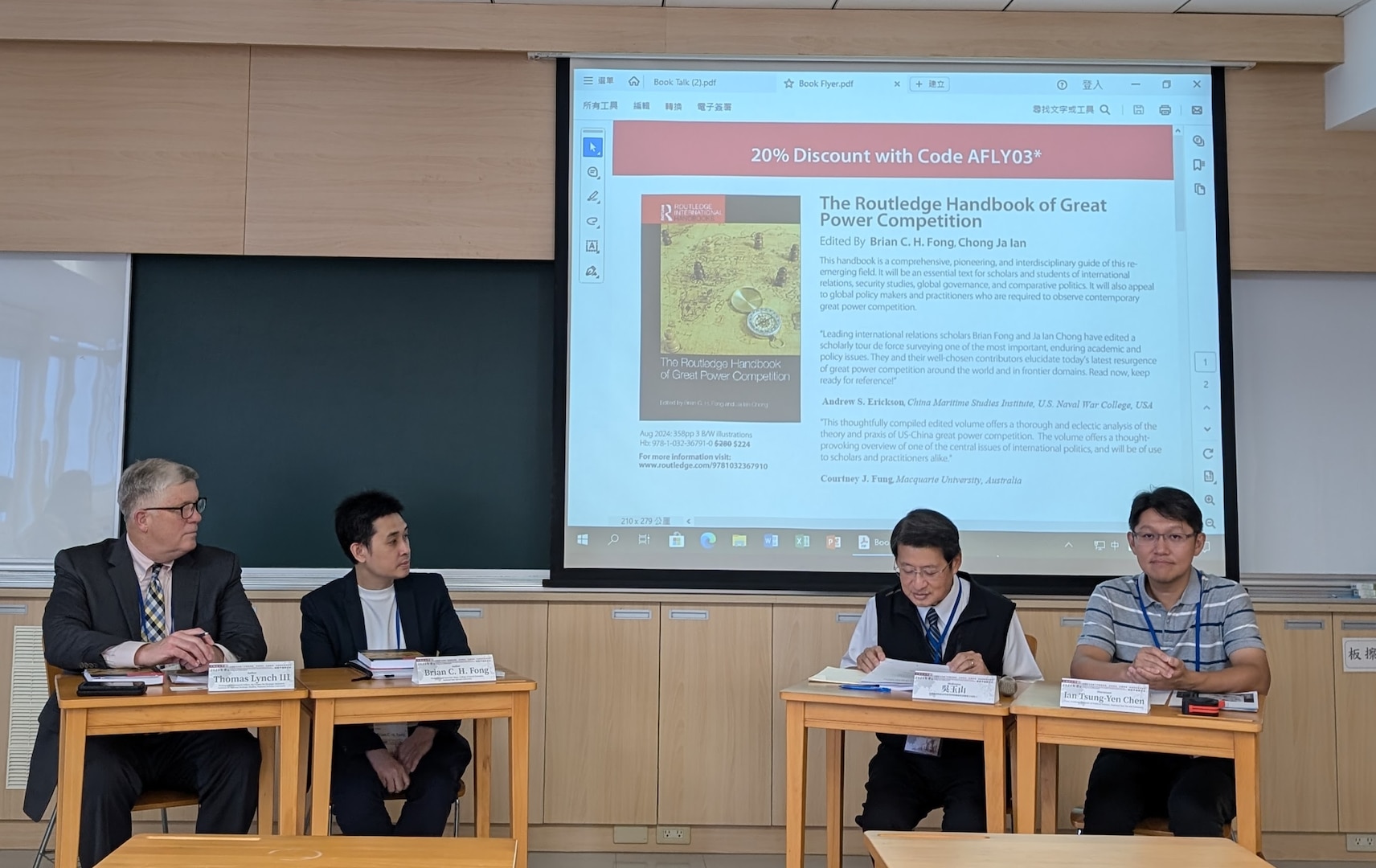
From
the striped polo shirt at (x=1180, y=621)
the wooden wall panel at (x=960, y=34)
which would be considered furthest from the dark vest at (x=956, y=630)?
the wooden wall panel at (x=960, y=34)

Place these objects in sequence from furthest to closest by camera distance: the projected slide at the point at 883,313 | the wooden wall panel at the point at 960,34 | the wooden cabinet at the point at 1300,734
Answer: the wooden wall panel at the point at 960,34 → the projected slide at the point at 883,313 → the wooden cabinet at the point at 1300,734

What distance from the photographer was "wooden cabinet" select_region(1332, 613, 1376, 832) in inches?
165

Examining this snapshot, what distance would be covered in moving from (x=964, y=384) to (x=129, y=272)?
326cm

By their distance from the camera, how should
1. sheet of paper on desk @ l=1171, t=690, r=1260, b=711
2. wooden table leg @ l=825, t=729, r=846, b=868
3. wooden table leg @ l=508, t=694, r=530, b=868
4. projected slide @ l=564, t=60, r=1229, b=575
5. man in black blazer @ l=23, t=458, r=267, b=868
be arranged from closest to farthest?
sheet of paper on desk @ l=1171, t=690, r=1260, b=711, man in black blazer @ l=23, t=458, r=267, b=868, wooden table leg @ l=508, t=694, r=530, b=868, wooden table leg @ l=825, t=729, r=846, b=868, projected slide @ l=564, t=60, r=1229, b=575

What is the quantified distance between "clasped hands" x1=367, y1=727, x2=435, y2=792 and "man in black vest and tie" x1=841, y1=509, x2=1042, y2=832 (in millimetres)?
1254

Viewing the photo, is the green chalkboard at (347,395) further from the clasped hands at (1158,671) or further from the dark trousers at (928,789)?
the clasped hands at (1158,671)

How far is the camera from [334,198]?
4.48m

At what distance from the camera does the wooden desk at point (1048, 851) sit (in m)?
2.03

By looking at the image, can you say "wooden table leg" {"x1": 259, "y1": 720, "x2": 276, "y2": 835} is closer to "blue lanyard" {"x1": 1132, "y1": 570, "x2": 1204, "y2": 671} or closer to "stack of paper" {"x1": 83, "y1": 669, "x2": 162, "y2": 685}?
"stack of paper" {"x1": 83, "y1": 669, "x2": 162, "y2": 685}

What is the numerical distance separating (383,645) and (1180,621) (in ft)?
7.54

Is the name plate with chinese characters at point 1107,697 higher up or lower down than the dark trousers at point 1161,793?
higher up

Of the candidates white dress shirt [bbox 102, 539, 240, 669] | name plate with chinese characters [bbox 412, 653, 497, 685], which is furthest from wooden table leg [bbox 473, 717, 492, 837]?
white dress shirt [bbox 102, 539, 240, 669]

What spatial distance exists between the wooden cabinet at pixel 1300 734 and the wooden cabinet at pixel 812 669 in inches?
57.4

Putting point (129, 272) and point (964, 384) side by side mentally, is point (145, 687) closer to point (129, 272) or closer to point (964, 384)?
point (129, 272)
